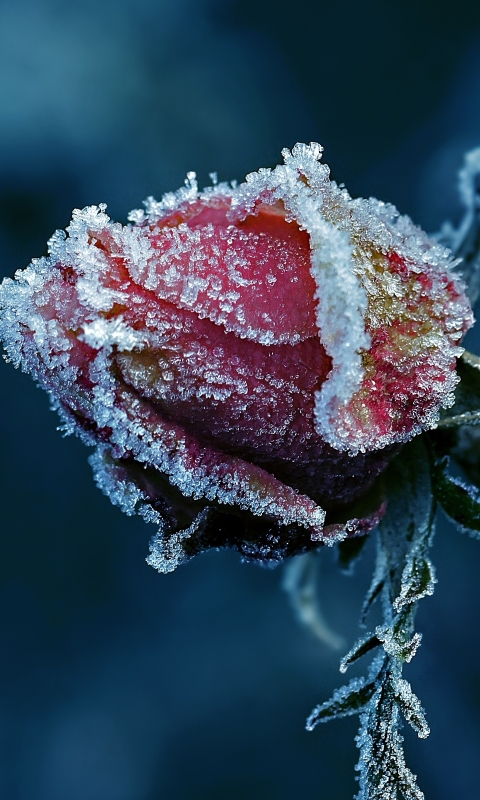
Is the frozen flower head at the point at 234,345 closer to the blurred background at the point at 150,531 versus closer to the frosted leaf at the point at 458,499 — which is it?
the frosted leaf at the point at 458,499

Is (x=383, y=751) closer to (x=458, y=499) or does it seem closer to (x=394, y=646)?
(x=394, y=646)

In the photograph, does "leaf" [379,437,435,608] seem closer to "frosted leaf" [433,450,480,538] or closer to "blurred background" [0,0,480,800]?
"frosted leaf" [433,450,480,538]

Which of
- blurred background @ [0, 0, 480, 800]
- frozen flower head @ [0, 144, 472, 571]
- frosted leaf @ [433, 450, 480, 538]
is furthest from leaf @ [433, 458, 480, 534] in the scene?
blurred background @ [0, 0, 480, 800]

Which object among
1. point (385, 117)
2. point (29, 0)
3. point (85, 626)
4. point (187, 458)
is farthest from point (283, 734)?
point (29, 0)

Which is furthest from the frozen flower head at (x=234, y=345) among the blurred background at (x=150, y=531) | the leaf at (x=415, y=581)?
the blurred background at (x=150, y=531)

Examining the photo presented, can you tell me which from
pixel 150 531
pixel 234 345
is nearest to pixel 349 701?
pixel 234 345

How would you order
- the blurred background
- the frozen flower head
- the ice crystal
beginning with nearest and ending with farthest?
1. the frozen flower head
2. the ice crystal
3. the blurred background
